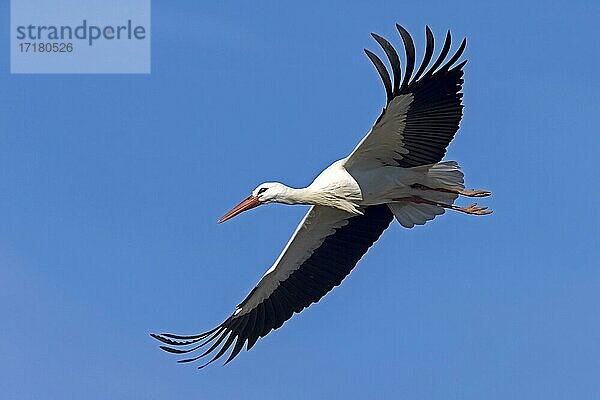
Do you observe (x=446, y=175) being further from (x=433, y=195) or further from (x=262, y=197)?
(x=262, y=197)

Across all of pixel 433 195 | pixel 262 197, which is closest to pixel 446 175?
pixel 433 195

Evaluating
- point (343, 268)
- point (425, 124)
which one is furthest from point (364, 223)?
point (425, 124)

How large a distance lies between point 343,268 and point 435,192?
1.60m

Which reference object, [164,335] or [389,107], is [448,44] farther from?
[164,335]

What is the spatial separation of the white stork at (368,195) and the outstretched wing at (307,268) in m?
0.01

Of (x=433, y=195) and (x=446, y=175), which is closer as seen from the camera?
(x=446, y=175)

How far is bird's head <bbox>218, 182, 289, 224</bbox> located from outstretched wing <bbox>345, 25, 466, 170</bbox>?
2.53 ft

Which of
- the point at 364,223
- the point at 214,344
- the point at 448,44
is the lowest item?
the point at 214,344

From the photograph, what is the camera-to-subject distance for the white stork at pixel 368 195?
15.6 metres

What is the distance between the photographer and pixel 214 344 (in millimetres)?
17094

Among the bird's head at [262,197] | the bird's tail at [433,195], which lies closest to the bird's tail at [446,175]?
the bird's tail at [433,195]

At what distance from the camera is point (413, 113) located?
51.9 feet

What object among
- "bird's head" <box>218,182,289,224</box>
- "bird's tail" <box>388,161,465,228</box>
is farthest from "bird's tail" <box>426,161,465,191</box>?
"bird's head" <box>218,182,289,224</box>

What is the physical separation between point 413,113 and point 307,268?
101 inches
